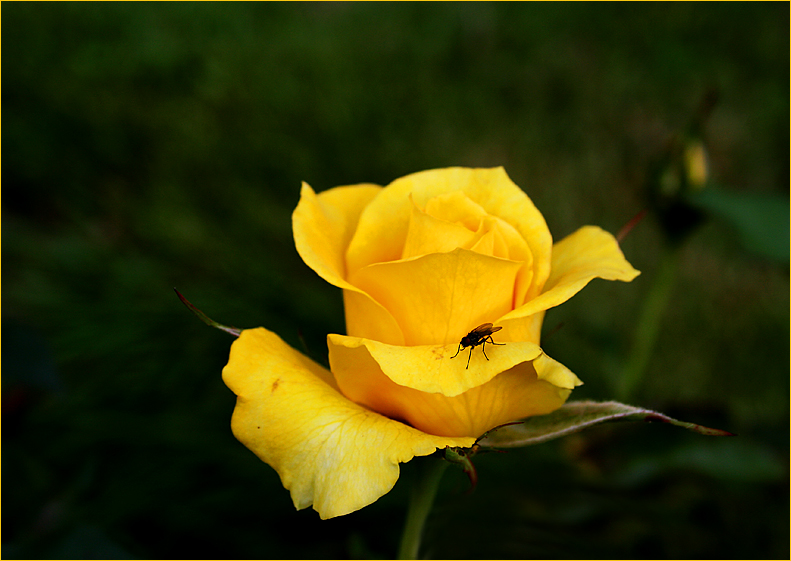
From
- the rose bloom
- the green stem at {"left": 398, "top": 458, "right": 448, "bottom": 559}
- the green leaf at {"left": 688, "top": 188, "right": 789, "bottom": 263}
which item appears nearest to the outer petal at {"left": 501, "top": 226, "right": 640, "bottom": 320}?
the rose bloom

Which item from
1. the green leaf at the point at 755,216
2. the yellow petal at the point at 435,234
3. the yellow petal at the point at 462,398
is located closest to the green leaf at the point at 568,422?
the yellow petal at the point at 462,398

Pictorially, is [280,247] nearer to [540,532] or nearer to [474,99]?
[474,99]

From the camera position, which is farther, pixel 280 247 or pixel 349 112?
pixel 349 112

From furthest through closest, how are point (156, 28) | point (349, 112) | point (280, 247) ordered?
point (156, 28)
point (349, 112)
point (280, 247)

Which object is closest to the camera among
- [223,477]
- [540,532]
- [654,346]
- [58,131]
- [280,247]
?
[540,532]

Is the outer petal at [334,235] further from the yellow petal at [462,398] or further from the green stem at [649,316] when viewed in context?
the green stem at [649,316]

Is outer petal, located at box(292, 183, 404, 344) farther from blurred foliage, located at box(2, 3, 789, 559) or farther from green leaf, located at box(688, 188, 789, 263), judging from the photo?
green leaf, located at box(688, 188, 789, 263)

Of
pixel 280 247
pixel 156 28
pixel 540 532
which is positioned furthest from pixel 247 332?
pixel 156 28

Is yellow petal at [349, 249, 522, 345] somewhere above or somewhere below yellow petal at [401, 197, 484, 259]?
below
